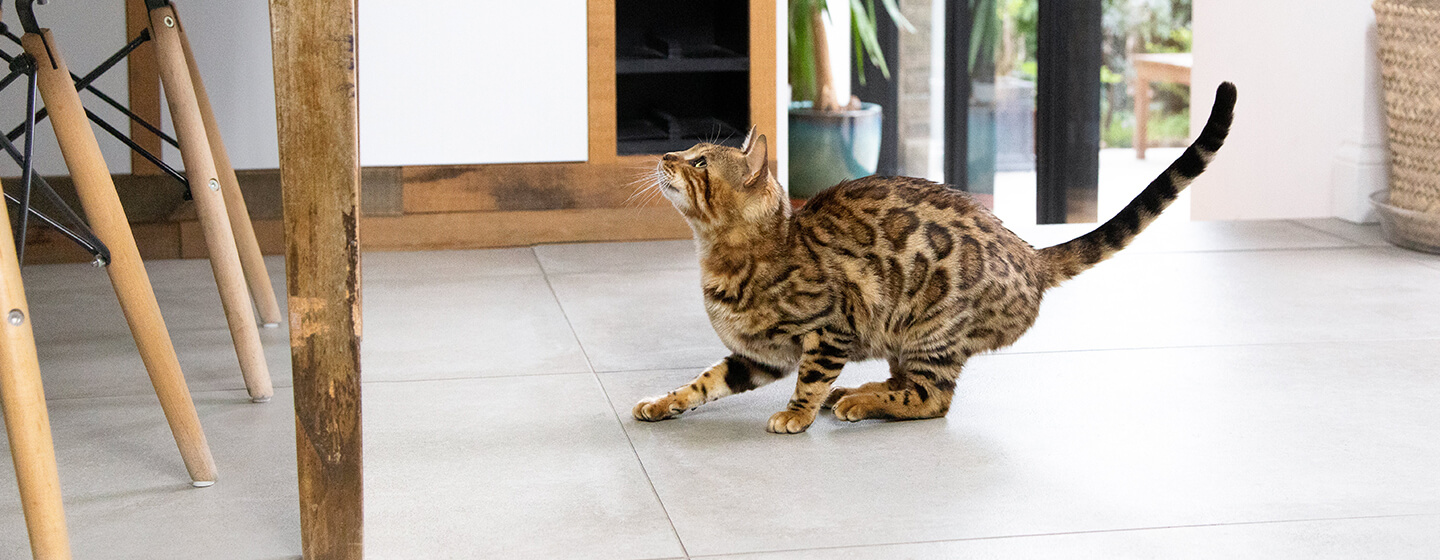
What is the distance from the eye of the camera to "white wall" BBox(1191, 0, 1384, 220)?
3238mm

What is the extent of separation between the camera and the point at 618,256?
9.66 ft

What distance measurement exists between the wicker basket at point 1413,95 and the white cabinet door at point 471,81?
176 cm

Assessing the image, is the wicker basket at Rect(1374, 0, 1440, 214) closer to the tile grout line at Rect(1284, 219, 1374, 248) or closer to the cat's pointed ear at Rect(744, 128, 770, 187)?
the tile grout line at Rect(1284, 219, 1374, 248)

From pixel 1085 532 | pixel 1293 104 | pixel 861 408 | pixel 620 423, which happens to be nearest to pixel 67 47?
pixel 620 423

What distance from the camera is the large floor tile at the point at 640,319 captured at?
217cm

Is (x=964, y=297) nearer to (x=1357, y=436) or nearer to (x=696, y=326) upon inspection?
(x=1357, y=436)

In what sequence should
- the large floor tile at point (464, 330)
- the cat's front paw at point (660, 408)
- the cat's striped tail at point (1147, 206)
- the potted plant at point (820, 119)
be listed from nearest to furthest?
the cat's striped tail at point (1147, 206) < the cat's front paw at point (660, 408) < the large floor tile at point (464, 330) < the potted plant at point (820, 119)

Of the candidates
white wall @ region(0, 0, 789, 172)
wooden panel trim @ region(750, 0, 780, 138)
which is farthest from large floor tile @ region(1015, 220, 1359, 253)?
white wall @ region(0, 0, 789, 172)

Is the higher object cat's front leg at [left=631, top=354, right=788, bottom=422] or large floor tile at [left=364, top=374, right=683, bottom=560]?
cat's front leg at [left=631, top=354, right=788, bottom=422]

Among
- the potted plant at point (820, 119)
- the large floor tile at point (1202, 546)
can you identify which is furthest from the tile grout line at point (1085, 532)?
the potted plant at point (820, 119)

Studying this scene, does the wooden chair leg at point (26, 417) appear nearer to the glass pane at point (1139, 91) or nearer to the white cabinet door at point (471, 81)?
the white cabinet door at point (471, 81)

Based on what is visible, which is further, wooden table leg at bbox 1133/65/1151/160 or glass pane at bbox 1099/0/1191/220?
wooden table leg at bbox 1133/65/1151/160

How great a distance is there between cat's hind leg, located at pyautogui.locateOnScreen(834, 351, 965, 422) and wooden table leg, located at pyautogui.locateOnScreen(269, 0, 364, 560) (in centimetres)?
76

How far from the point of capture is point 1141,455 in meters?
1.69
